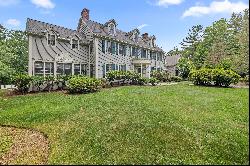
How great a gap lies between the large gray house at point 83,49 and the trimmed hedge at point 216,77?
10.7 m

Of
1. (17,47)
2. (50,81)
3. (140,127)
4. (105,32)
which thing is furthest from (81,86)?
(17,47)

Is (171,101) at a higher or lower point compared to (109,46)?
lower

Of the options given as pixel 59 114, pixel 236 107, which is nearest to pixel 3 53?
pixel 59 114

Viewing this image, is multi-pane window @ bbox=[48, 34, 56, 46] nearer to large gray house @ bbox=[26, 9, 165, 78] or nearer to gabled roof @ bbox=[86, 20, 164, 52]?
large gray house @ bbox=[26, 9, 165, 78]

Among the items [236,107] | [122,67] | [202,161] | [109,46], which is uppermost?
[109,46]

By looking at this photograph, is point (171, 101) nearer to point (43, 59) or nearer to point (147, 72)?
point (43, 59)

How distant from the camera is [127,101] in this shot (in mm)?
15570

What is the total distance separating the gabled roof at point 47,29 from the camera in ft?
85.4

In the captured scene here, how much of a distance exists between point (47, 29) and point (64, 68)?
426 centimetres

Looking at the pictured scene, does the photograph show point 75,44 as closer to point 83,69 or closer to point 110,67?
point 83,69

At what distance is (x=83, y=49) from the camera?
101 feet

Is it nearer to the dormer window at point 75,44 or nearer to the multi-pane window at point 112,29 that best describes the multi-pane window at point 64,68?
the dormer window at point 75,44

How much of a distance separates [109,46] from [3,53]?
12382mm

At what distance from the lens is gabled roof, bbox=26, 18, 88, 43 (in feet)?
85.4
